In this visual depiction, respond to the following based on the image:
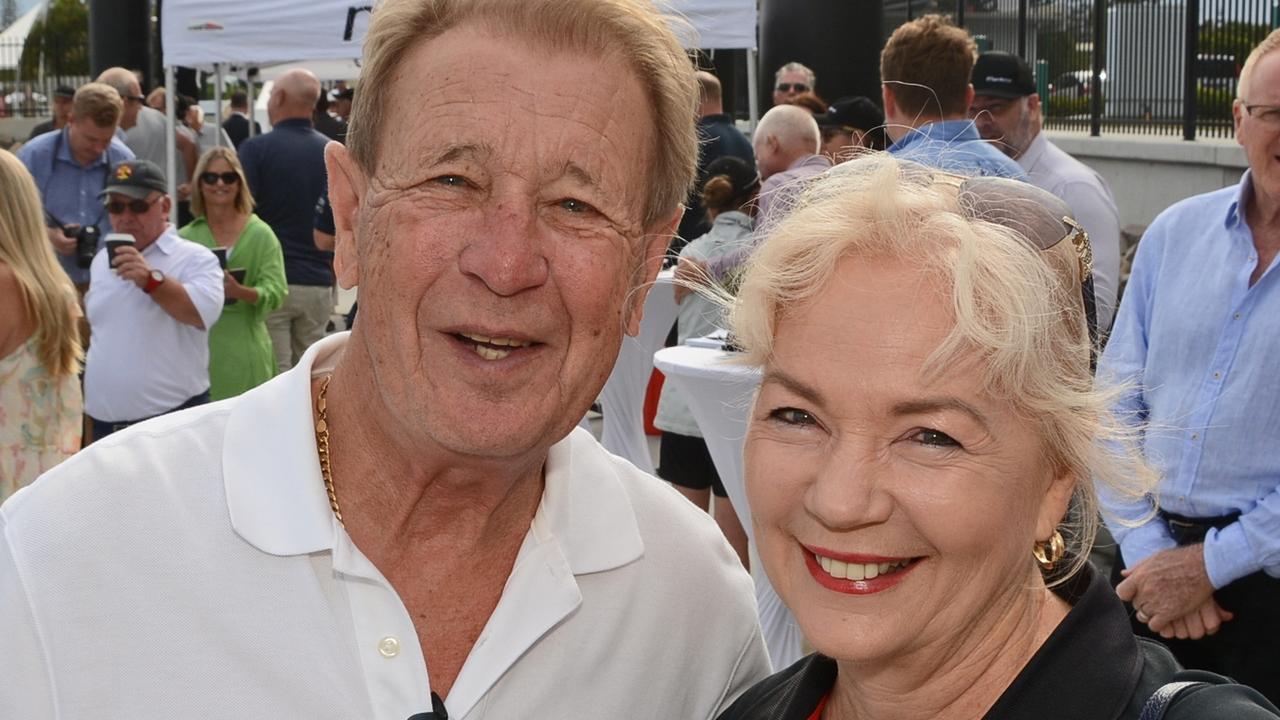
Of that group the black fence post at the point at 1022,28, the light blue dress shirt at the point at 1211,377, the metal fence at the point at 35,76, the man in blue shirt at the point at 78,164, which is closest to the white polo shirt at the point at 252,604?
the light blue dress shirt at the point at 1211,377

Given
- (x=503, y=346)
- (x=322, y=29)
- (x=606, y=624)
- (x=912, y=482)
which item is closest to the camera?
(x=912, y=482)

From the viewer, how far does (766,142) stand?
7125mm

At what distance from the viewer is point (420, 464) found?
1.98 m

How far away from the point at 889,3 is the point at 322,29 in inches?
404

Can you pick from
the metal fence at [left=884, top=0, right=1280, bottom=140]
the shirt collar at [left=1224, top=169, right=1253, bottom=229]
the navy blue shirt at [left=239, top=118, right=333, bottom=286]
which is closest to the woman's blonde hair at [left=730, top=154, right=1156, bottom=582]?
the shirt collar at [left=1224, top=169, right=1253, bottom=229]

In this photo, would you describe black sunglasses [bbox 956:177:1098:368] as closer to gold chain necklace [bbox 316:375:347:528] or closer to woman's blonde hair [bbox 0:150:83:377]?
gold chain necklace [bbox 316:375:347:528]

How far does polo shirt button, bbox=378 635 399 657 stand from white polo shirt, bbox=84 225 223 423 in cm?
457

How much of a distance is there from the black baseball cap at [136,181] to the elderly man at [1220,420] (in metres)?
4.57

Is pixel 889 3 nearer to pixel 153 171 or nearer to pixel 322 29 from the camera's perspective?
pixel 322 29

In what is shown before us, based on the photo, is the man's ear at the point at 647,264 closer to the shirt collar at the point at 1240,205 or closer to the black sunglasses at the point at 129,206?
the shirt collar at the point at 1240,205

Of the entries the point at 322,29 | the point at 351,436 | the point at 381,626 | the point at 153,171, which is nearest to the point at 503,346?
the point at 351,436

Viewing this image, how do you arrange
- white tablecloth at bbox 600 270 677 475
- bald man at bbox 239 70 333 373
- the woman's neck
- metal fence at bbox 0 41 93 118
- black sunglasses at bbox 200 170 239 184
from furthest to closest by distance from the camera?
metal fence at bbox 0 41 93 118 < bald man at bbox 239 70 333 373 < black sunglasses at bbox 200 170 239 184 < white tablecloth at bbox 600 270 677 475 < the woman's neck

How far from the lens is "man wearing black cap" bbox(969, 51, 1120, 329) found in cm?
530

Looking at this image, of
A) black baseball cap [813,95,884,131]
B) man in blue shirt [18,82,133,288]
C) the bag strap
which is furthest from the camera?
man in blue shirt [18,82,133,288]
